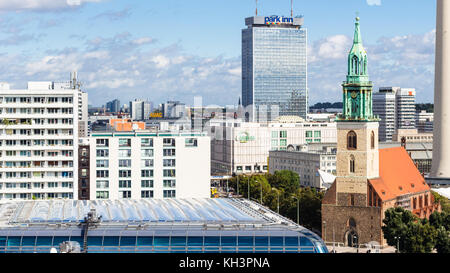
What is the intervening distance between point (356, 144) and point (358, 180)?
4.85 m

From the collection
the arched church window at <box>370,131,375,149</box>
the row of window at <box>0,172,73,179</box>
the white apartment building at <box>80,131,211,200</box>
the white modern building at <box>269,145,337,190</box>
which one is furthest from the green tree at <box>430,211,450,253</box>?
the white modern building at <box>269,145,337,190</box>

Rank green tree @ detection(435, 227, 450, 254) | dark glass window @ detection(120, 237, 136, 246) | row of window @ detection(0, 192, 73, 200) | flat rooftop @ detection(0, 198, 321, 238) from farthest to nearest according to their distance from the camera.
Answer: row of window @ detection(0, 192, 73, 200) → green tree @ detection(435, 227, 450, 254) → flat rooftop @ detection(0, 198, 321, 238) → dark glass window @ detection(120, 237, 136, 246)

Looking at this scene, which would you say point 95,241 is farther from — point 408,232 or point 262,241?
point 408,232

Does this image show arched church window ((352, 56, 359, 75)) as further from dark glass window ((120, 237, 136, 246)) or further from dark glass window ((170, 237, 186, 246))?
dark glass window ((120, 237, 136, 246))

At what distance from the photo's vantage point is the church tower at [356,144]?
95.8 metres

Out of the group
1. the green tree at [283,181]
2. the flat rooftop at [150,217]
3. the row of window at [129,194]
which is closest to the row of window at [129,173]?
the row of window at [129,194]

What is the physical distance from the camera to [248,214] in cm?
5153

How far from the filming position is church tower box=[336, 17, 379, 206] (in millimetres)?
95812

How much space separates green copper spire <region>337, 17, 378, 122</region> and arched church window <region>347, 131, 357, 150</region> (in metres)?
1.94

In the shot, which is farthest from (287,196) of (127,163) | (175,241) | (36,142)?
(175,241)

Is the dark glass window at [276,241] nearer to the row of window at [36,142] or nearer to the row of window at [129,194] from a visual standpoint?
the row of window at [129,194]

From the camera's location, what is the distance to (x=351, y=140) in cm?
9700
